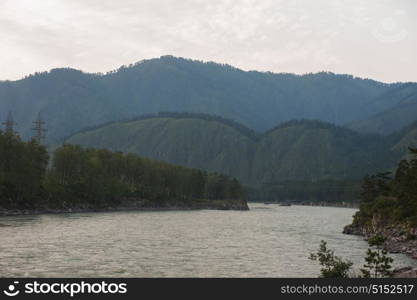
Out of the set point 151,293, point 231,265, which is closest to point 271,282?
point 151,293

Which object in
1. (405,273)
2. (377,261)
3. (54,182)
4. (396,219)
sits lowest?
(405,273)

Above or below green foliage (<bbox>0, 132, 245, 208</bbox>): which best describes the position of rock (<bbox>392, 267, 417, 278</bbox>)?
below

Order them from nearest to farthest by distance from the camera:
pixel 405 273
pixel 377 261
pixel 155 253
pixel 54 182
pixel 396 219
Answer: pixel 377 261 → pixel 405 273 → pixel 155 253 → pixel 396 219 → pixel 54 182

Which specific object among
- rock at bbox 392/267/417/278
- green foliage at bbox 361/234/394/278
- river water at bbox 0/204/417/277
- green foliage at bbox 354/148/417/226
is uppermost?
green foliage at bbox 354/148/417/226

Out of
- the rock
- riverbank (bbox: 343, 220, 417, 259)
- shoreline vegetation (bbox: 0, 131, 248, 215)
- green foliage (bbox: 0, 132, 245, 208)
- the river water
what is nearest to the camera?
the rock

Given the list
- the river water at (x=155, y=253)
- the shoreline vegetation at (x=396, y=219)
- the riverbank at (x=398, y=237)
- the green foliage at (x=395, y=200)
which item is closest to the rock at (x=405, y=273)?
the river water at (x=155, y=253)

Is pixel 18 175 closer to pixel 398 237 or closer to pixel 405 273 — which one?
pixel 398 237

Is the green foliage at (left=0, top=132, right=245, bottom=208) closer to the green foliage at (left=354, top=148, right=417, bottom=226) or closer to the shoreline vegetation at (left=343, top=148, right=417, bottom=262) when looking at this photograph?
the shoreline vegetation at (left=343, top=148, right=417, bottom=262)

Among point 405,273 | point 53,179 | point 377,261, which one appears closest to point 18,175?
point 53,179

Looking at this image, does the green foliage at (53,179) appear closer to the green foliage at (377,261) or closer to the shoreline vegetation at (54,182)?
the shoreline vegetation at (54,182)

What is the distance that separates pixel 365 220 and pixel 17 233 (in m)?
68.8

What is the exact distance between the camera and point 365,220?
10625 cm

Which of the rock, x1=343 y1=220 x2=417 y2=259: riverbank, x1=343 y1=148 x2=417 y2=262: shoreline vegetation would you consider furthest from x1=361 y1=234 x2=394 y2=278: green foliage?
x1=343 y1=220 x2=417 y2=259: riverbank

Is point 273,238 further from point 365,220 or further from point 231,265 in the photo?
point 231,265
